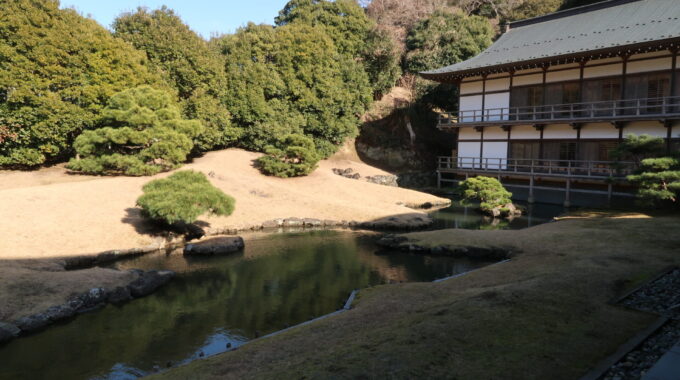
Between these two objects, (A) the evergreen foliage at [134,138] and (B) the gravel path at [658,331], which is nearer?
(B) the gravel path at [658,331]

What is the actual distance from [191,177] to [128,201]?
430 centimetres

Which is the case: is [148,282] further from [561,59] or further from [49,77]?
[561,59]

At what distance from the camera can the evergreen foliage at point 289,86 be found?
104 feet

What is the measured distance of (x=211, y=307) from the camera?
33.7 feet

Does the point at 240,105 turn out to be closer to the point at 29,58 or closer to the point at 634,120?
the point at 29,58

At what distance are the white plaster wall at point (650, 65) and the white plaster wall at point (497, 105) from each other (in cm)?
692

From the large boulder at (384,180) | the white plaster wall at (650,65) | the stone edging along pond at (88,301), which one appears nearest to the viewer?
the stone edging along pond at (88,301)

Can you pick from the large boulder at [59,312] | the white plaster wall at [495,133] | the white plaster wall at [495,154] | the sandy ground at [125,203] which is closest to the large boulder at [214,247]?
the sandy ground at [125,203]

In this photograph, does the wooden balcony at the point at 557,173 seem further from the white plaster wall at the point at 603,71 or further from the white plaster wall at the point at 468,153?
the white plaster wall at the point at 603,71

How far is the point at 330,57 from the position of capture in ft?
118

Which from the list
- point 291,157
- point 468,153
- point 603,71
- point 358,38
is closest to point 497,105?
point 468,153

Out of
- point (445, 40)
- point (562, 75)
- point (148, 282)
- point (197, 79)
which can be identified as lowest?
point (148, 282)

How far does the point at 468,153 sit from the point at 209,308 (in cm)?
2427

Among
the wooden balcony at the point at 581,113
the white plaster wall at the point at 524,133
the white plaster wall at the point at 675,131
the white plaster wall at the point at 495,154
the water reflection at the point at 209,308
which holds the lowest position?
the water reflection at the point at 209,308
